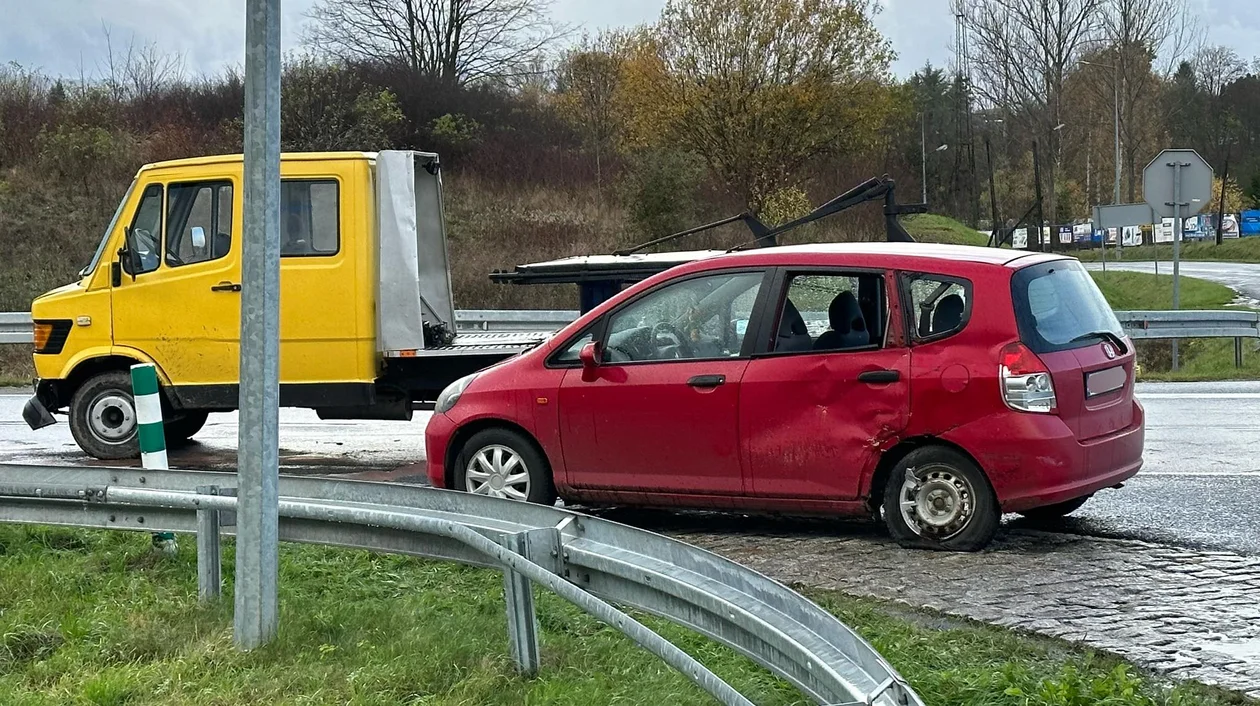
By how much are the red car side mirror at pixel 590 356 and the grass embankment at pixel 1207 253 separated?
54458mm

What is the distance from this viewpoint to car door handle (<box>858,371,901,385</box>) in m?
6.94

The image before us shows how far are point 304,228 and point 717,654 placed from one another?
6.44m

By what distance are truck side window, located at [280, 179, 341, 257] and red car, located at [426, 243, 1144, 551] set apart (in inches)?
113

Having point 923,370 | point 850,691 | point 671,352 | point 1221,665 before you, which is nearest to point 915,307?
point 923,370

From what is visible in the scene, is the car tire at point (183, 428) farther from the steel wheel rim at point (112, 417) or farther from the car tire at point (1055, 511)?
the car tire at point (1055, 511)

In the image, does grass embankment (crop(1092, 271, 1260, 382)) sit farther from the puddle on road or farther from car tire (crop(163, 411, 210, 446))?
the puddle on road

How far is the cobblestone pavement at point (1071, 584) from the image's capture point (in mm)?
5145

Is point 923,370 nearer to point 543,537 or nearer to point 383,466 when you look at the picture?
point 543,537

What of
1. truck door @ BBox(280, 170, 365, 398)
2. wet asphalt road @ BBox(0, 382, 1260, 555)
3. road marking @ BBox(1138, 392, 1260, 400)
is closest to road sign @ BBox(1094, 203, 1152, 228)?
wet asphalt road @ BBox(0, 382, 1260, 555)

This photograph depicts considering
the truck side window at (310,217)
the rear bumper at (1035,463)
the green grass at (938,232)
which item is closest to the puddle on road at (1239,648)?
the rear bumper at (1035,463)

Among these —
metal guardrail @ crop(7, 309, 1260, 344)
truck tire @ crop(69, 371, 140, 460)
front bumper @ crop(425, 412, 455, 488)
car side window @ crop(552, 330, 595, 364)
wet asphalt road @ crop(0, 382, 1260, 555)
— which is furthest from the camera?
metal guardrail @ crop(7, 309, 1260, 344)

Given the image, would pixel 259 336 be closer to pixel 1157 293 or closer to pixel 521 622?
pixel 521 622

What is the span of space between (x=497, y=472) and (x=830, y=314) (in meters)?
2.17

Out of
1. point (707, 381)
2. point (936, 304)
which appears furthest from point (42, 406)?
point (936, 304)
